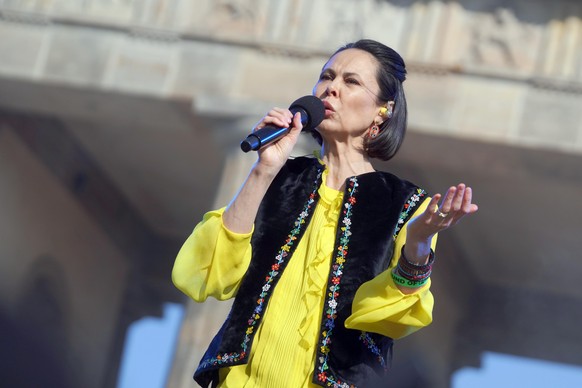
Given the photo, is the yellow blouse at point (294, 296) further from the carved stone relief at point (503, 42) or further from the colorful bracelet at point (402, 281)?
the carved stone relief at point (503, 42)

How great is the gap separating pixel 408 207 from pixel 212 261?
54 centimetres

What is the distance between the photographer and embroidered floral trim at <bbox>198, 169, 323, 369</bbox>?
12.1 ft

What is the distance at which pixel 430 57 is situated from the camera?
1230cm

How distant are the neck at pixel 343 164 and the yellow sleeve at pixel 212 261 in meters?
0.36

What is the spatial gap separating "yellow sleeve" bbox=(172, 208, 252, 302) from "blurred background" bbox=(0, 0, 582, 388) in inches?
326

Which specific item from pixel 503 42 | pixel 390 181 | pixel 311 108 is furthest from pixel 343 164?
pixel 503 42

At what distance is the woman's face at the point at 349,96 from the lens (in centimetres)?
400

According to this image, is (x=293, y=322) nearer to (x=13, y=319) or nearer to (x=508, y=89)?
(x=508, y=89)

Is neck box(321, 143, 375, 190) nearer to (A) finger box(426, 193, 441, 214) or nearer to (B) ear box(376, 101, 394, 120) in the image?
(B) ear box(376, 101, 394, 120)

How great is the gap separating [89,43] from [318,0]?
6.69ft

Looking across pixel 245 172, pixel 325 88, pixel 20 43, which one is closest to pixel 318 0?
pixel 245 172

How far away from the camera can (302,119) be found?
12.4 feet

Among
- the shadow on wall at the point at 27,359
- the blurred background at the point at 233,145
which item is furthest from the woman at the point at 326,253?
the shadow on wall at the point at 27,359

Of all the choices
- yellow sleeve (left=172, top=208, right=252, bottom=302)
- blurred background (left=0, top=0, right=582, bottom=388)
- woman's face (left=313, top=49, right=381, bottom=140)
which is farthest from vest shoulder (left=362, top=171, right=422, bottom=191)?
blurred background (left=0, top=0, right=582, bottom=388)
